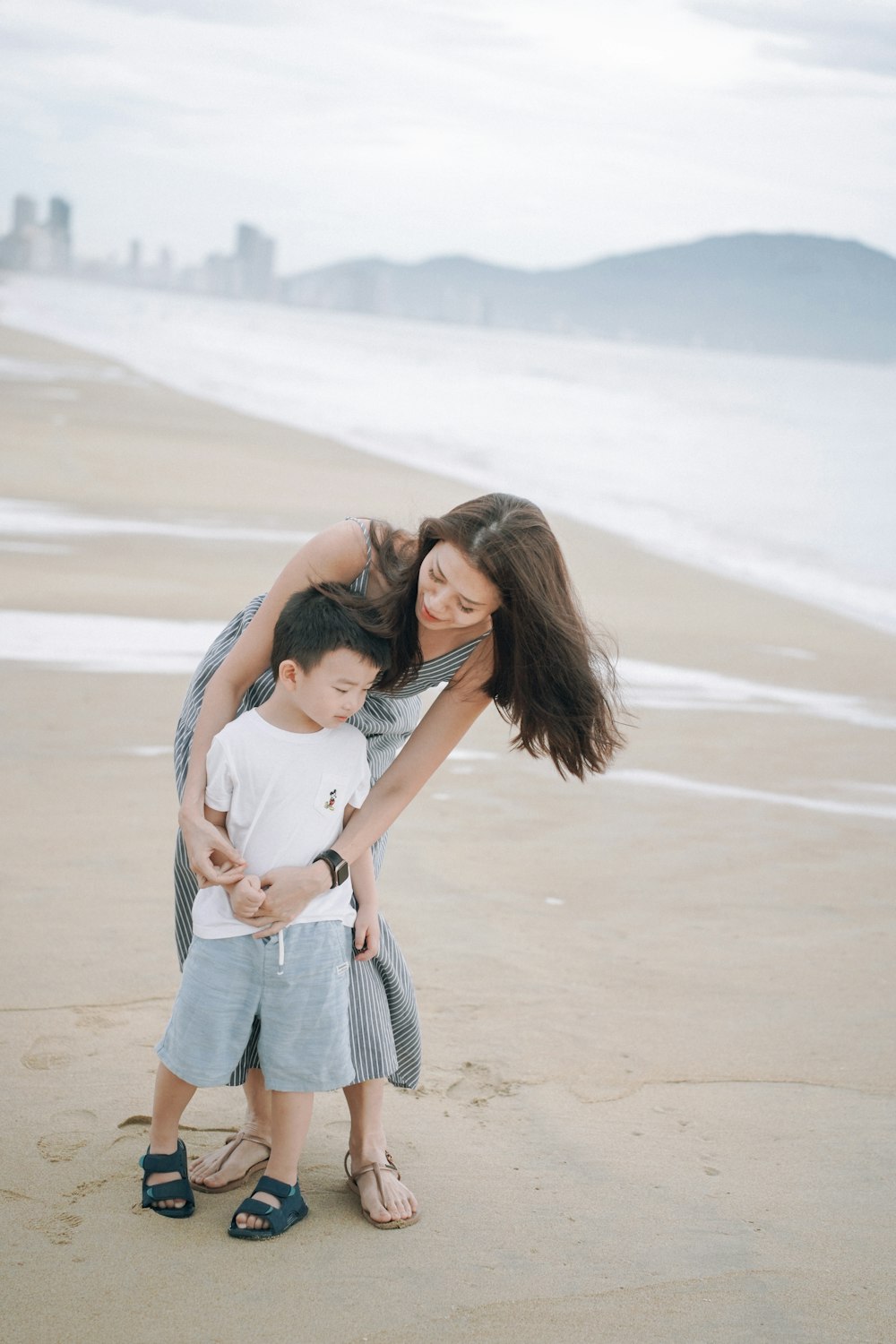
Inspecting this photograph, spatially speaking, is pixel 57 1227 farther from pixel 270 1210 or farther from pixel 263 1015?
pixel 263 1015

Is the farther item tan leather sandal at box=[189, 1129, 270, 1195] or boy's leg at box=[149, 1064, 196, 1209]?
tan leather sandal at box=[189, 1129, 270, 1195]

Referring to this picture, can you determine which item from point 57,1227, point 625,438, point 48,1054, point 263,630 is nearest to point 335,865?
point 263,630

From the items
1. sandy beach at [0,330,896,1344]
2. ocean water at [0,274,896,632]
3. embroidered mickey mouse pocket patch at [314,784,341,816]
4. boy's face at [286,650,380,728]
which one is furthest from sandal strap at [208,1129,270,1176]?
ocean water at [0,274,896,632]

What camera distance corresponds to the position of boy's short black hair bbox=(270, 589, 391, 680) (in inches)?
104

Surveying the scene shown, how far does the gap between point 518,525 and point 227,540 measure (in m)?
8.38

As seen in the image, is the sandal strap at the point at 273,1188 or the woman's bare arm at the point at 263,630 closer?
the sandal strap at the point at 273,1188

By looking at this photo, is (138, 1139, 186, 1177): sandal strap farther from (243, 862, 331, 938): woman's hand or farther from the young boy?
(243, 862, 331, 938): woman's hand

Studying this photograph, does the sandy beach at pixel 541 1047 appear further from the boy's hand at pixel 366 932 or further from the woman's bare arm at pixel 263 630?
the woman's bare arm at pixel 263 630

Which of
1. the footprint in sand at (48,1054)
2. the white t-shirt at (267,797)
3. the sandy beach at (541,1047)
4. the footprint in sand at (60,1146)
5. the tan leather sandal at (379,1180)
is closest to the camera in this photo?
the sandy beach at (541,1047)

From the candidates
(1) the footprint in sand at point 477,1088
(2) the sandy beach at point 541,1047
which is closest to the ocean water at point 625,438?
(2) the sandy beach at point 541,1047

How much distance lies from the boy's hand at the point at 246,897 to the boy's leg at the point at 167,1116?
373 millimetres

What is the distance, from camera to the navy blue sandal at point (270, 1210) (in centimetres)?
266

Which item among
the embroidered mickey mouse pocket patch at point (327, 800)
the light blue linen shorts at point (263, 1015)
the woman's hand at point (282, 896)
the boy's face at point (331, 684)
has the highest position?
the boy's face at point (331, 684)

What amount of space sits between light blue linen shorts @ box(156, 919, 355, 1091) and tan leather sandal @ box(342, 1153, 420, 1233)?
0.28 m
